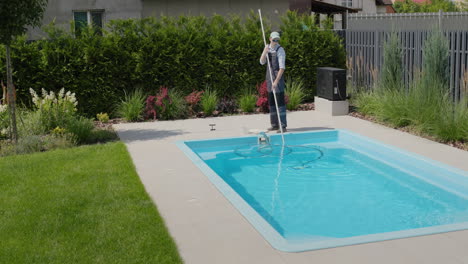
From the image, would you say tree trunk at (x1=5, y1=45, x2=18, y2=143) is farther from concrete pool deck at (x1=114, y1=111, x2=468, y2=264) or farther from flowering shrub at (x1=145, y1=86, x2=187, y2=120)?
flowering shrub at (x1=145, y1=86, x2=187, y2=120)

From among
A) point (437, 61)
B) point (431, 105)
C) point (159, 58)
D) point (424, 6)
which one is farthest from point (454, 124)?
point (424, 6)

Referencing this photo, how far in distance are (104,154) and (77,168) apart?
3.49ft

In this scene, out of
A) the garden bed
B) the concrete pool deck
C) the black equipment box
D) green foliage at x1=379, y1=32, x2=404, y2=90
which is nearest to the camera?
the concrete pool deck

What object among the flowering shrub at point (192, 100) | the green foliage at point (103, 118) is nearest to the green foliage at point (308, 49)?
the flowering shrub at point (192, 100)

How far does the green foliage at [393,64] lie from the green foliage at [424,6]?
111ft

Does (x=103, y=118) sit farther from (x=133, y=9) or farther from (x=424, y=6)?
(x=424, y=6)

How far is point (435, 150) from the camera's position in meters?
10.2

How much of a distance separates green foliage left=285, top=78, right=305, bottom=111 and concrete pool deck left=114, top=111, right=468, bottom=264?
2.08 meters

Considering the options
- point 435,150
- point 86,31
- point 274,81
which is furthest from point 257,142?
point 86,31

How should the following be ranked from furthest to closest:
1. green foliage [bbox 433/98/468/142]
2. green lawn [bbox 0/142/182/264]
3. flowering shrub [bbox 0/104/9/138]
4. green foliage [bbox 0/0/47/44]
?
flowering shrub [bbox 0/104/9/138]
green foliage [bbox 433/98/468/142]
green foliage [bbox 0/0/47/44]
green lawn [bbox 0/142/182/264]

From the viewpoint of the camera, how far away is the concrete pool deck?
5.53m

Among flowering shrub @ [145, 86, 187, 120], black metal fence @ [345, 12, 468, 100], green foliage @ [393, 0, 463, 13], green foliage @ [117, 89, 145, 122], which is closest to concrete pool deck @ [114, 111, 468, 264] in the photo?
green foliage @ [117, 89, 145, 122]

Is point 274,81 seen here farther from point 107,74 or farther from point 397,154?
point 107,74

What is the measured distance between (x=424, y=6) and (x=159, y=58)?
1578 inches
